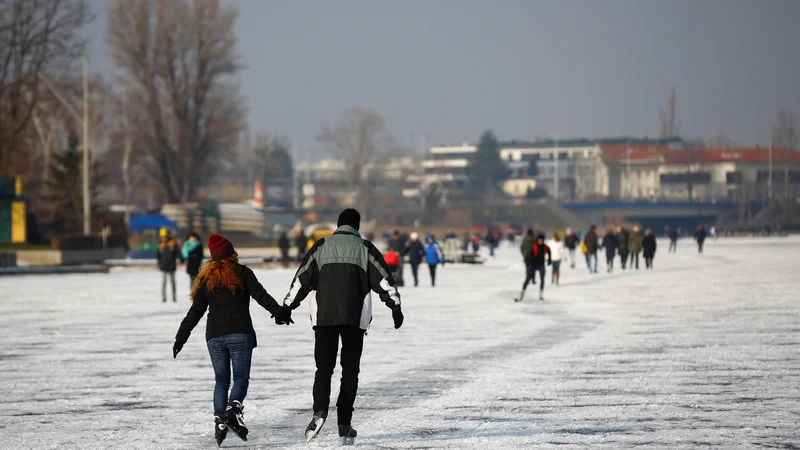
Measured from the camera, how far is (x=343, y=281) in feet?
29.1

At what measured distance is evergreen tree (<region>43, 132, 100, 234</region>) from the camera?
174 ft

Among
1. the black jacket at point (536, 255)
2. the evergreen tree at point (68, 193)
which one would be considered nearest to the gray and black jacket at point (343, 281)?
the black jacket at point (536, 255)

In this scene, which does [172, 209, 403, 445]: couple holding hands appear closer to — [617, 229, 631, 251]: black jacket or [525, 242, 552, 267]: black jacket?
[525, 242, 552, 267]: black jacket

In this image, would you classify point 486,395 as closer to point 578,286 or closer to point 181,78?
point 578,286

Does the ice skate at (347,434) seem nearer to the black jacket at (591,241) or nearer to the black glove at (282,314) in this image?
the black glove at (282,314)

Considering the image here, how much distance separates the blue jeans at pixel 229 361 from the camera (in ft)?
29.3

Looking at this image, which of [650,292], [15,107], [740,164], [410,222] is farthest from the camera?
[740,164]

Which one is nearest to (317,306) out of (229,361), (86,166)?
(229,361)

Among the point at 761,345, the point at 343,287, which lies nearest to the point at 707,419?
the point at 343,287

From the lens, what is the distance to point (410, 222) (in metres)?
142

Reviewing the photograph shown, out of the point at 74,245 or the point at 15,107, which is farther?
the point at 15,107

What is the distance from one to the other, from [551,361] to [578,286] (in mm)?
18292

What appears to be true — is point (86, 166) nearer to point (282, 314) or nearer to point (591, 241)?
point (591, 241)

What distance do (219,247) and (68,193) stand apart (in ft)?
152
